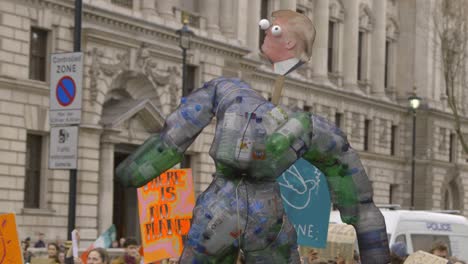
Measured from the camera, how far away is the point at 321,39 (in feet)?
171

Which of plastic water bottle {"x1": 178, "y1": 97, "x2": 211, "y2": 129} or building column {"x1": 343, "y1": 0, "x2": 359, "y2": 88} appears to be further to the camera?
building column {"x1": 343, "y1": 0, "x2": 359, "y2": 88}

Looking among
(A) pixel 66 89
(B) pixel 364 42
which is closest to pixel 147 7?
(B) pixel 364 42

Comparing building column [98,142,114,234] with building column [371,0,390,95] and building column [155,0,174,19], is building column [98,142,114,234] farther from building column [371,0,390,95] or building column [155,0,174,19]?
building column [371,0,390,95]

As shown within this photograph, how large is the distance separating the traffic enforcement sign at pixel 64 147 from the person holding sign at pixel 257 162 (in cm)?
771

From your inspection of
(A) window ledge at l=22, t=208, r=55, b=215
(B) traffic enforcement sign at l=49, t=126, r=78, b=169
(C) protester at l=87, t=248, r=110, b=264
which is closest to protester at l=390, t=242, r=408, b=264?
(C) protester at l=87, t=248, r=110, b=264

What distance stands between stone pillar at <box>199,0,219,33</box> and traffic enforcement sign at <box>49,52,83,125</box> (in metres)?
26.0

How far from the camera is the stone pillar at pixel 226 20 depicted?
4234cm

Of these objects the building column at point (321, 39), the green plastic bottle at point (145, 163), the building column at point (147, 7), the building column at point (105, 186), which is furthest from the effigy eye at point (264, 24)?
the building column at point (321, 39)

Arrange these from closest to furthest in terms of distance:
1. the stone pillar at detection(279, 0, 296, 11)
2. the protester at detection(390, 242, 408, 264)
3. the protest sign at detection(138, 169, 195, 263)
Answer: the protest sign at detection(138, 169, 195, 263), the protester at detection(390, 242, 408, 264), the stone pillar at detection(279, 0, 296, 11)

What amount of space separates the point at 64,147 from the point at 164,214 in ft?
12.1

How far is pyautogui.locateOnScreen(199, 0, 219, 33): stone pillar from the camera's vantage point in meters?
41.6

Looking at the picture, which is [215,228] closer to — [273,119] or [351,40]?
[273,119]

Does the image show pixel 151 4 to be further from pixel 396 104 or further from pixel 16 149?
pixel 396 104

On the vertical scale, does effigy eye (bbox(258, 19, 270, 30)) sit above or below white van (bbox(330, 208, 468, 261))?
above
